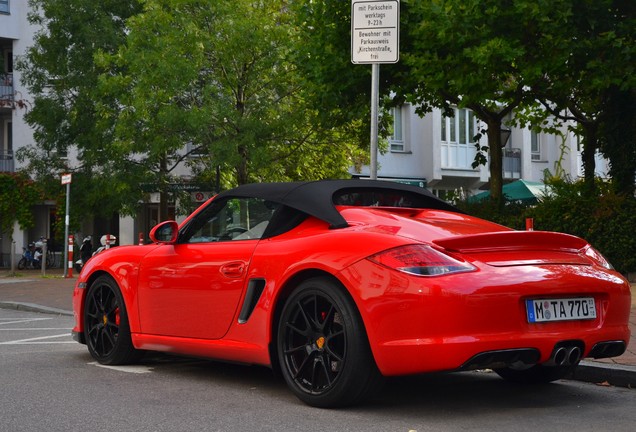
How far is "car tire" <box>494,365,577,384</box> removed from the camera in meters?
7.04

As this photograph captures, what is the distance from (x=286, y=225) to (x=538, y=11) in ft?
43.2

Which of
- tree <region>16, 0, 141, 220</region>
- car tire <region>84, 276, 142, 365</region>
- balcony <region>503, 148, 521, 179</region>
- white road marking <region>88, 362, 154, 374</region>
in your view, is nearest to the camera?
white road marking <region>88, 362, 154, 374</region>

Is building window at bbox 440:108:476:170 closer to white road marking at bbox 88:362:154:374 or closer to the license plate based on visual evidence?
white road marking at bbox 88:362:154:374

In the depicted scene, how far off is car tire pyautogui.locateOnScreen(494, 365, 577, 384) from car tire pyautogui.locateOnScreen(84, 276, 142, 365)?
8.94 feet

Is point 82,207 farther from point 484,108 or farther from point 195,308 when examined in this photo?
point 195,308

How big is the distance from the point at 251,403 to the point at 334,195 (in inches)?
56.5

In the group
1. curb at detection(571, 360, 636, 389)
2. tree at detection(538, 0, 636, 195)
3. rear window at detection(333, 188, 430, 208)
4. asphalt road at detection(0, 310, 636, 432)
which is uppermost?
tree at detection(538, 0, 636, 195)

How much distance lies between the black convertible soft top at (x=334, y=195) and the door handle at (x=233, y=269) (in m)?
0.48

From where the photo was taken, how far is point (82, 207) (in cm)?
3419

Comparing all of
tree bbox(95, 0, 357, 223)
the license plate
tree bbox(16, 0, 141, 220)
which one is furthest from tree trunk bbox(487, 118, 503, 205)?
the license plate

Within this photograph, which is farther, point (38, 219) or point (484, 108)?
point (38, 219)

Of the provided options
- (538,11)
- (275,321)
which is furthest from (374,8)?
(538,11)

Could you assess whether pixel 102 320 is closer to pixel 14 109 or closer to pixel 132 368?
pixel 132 368

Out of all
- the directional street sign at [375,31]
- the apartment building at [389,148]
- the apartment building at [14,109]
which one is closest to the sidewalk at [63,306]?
the directional street sign at [375,31]
